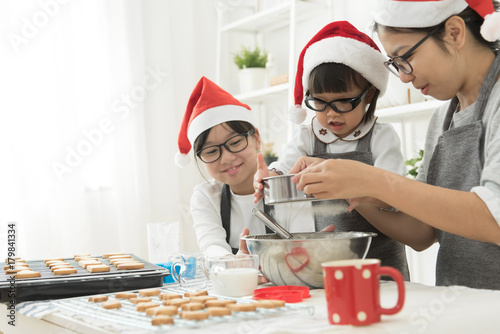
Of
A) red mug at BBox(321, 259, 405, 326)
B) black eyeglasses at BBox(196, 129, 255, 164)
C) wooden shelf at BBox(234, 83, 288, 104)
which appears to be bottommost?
red mug at BBox(321, 259, 405, 326)

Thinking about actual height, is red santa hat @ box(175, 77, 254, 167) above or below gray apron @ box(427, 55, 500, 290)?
above

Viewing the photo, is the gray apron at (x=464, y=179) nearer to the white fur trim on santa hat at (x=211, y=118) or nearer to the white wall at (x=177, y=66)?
the white fur trim on santa hat at (x=211, y=118)

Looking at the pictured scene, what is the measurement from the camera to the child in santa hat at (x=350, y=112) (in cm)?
153

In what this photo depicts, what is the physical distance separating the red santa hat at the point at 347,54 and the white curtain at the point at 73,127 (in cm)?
184

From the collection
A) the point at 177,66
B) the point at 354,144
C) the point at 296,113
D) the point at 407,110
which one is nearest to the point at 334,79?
the point at 354,144

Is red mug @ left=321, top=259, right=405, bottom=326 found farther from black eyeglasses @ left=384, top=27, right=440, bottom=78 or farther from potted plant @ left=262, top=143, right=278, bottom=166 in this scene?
potted plant @ left=262, top=143, right=278, bottom=166

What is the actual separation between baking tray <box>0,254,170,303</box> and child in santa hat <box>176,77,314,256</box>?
0.49 m

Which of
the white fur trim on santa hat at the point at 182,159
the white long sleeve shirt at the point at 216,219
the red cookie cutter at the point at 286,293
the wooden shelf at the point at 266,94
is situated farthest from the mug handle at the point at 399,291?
the wooden shelf at the point at 266,94

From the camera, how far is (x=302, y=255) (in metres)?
1.09

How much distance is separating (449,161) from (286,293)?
579 millimetres

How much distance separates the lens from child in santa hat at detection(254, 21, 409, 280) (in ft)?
5.01

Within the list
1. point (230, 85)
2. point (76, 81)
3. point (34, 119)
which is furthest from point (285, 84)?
point (34, 119)

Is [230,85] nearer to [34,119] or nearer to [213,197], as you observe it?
[34,119]

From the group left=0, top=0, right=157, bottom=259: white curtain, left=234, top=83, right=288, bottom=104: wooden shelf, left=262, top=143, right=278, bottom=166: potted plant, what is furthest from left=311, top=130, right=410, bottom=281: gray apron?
left=0, top=0, right=157, bottom=259: white curtain
